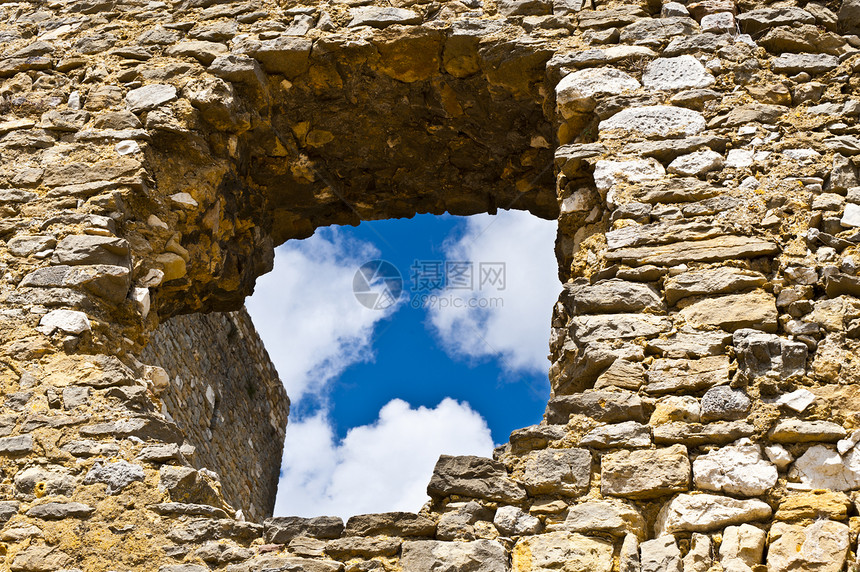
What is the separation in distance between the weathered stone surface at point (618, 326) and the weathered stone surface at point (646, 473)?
1.63 feet

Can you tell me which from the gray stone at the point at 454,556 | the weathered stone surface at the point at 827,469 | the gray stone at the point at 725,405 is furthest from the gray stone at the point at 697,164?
the gray stone at the point at 454,556

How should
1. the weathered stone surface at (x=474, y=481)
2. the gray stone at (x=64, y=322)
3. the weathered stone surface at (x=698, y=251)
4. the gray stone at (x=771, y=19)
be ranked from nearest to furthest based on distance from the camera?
the weathered stone surface at (x=474, y=481), the weathered stone surface at (x=698, y=251), the gray stone at (x=64, y=322), the gray stone at (x=771, y=19)

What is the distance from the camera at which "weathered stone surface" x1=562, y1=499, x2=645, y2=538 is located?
10.3 feet

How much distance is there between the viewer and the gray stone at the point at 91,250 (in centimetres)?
406

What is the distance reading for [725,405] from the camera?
3.32 meters

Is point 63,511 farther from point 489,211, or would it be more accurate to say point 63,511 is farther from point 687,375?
point 489,211

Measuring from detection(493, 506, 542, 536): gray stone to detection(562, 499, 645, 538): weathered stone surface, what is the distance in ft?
0.35

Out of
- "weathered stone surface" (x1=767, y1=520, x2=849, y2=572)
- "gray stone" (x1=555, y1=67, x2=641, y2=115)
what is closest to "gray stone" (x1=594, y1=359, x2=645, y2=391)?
"weathered stone surface" (x1=767, y1=520, x2=849, y2=572)

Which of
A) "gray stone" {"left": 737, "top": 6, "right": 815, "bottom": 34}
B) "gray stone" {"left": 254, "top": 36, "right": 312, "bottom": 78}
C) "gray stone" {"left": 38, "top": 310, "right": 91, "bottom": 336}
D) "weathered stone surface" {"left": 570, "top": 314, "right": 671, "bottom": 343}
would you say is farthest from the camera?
"gray stone" {"left": 254, "top": 36, "right": 312, "bottom": 78}

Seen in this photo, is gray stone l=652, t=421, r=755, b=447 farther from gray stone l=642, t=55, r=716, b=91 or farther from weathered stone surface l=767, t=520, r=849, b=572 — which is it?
gray stone l=642, t=55, r=716, b=91

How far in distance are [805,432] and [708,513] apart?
0.45 metres

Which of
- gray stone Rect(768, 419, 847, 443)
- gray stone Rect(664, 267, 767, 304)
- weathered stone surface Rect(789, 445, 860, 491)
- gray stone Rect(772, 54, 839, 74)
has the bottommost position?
weathered stone surface Rect(789, 445, 860, 491)

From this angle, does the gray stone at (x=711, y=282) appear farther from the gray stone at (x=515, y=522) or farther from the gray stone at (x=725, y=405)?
the gray stone at (x=515, y=522)

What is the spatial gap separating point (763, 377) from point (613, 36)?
77.4 inches
